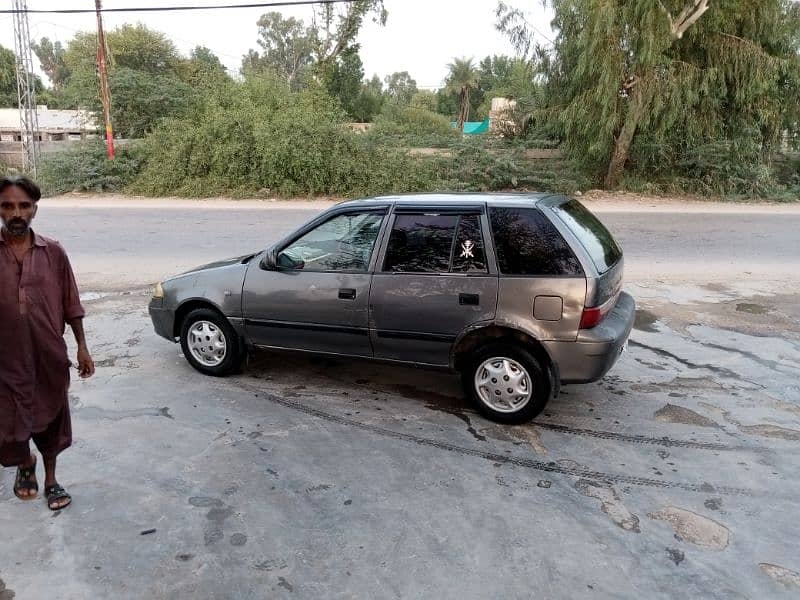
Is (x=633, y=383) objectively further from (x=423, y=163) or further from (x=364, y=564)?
(x=423, y=163)

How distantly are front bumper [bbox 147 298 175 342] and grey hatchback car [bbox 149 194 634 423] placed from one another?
7.4 inches

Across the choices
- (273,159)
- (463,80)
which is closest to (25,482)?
(273,159)

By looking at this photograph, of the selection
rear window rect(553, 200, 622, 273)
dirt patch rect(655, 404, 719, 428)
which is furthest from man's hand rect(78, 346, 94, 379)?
dirt patch rect(655, 404, 719, 428)

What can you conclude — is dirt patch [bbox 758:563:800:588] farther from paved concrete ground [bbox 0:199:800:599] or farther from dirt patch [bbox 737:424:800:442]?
dirt patch [bbox 737:424:800:442]

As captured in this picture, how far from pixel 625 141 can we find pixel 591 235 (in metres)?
18.2

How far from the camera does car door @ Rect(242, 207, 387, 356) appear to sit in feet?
15.6

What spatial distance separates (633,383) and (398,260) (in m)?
2.21

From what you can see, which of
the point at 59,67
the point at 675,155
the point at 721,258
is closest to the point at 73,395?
the point at 721,258

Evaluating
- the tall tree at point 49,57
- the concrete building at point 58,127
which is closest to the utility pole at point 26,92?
the concrete building at point 58,127

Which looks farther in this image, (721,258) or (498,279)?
(721,258)

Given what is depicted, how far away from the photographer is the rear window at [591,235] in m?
4.43

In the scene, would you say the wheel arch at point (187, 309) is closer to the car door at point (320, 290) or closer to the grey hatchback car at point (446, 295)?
the grey hatchback car at point (446, 295)

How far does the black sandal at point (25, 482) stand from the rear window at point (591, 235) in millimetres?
3548

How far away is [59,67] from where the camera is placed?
97375 mm
